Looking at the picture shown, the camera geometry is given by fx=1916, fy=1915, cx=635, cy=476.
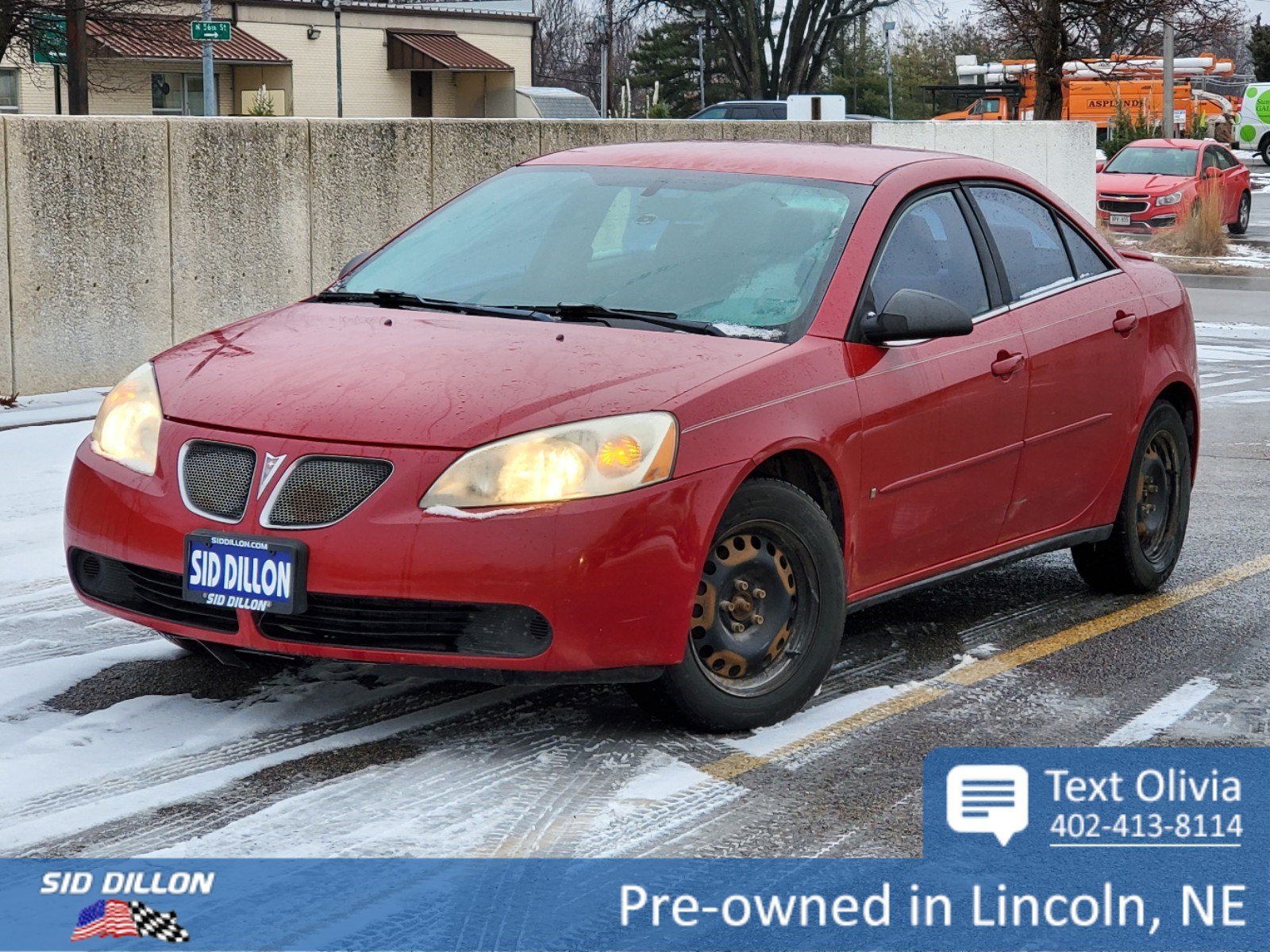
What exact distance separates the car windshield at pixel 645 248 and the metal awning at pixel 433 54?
52.0 metres

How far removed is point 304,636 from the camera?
437 cm

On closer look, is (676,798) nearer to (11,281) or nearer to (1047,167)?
(11,281)

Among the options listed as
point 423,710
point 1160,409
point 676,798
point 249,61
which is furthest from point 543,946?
point 249,61

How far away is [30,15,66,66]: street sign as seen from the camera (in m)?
32.3

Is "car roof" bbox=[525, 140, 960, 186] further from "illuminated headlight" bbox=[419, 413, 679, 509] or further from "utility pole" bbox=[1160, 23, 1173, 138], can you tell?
"utility pole" bbox=[1160, 23, 1173, 138]

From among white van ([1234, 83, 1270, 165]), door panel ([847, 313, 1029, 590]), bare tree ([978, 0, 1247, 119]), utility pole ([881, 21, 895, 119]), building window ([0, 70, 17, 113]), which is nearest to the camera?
door panel ([847, 313, 1029, 590])

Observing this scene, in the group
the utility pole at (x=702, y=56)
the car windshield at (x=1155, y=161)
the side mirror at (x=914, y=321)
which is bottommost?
the side mirror at (x=914, y=321)

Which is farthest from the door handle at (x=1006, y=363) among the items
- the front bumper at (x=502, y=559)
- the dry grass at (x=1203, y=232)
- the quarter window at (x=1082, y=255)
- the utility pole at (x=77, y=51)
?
the utility pole at (x=77, y=51)

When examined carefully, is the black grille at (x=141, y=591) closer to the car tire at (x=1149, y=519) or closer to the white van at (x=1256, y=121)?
the car tire at (x=1149, y=519)

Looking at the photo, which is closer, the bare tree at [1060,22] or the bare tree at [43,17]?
the bare tree at [1060,22]

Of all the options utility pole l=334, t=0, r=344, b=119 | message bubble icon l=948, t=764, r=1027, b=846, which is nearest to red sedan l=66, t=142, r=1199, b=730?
message bubble icon l=948, t=764, r=1027, b=846

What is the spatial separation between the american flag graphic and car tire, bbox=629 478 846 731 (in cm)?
141

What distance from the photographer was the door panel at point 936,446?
16.6 feet

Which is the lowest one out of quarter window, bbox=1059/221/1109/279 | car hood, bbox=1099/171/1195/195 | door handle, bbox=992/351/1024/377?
door handle, bbox=992/351/1024/377
